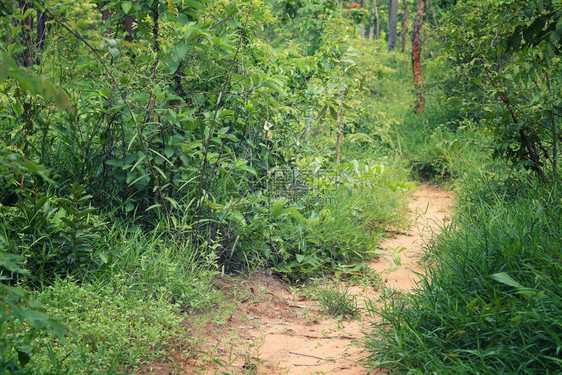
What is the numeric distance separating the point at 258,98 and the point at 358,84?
4.25 feet

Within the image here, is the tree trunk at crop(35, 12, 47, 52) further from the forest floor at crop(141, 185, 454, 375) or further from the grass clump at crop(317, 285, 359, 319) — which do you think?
the grass clump at crop(317, 285, 359, 319)

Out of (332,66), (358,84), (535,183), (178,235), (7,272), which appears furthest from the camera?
(332,66)

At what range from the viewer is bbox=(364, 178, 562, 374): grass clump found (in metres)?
2.06

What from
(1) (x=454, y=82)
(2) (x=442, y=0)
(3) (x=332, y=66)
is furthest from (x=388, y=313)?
(2) (x=442, y=0)

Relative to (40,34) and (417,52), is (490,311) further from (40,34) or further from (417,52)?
(417,52)

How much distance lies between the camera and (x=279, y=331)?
10.4 feet

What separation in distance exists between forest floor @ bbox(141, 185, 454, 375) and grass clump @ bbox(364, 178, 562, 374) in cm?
28

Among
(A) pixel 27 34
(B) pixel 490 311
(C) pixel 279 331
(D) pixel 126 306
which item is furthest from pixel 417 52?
(D) pixel 126 306

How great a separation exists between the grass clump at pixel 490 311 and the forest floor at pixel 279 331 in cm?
28

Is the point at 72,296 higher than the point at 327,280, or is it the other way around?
the point at 72,296

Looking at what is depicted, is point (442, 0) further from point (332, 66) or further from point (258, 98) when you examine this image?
point (258, 98)

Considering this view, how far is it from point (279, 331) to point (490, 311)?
1424 mm

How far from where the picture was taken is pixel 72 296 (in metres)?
2.70

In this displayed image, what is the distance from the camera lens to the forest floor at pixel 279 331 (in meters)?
2.65
